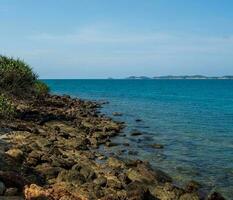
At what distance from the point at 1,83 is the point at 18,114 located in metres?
6.25

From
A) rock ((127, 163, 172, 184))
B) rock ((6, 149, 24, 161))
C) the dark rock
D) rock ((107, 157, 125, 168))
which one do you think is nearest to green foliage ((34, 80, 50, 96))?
rock ((107, 157, 125, 168))

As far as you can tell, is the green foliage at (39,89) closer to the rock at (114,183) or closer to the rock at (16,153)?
the rock at (16,153)

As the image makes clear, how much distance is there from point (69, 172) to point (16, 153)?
3463 millimetres

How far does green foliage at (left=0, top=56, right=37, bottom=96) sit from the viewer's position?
45.2m

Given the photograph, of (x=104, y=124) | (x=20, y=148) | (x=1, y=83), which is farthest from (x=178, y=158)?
(x=1, y=83)

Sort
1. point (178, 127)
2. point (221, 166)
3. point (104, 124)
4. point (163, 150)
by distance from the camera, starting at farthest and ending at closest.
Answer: point (178, 127), point (104, 124), point (163, 150), point (221, 166)

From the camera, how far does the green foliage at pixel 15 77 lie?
45156 mm

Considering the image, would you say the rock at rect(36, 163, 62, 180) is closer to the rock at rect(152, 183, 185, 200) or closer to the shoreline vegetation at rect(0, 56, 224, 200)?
the shoreline vegetation at rect(0, 56, 224, 200)

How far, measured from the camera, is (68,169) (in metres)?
23.0

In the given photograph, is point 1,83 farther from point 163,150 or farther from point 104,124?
point 163,150

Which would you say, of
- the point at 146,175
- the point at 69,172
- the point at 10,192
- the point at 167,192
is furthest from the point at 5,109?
the point at 10,192

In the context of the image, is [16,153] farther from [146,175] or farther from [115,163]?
[146,175]

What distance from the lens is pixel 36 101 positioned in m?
54.2

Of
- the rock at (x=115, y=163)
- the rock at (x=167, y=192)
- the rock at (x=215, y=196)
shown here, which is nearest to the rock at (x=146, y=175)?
the rock at (x=167, y=192)
